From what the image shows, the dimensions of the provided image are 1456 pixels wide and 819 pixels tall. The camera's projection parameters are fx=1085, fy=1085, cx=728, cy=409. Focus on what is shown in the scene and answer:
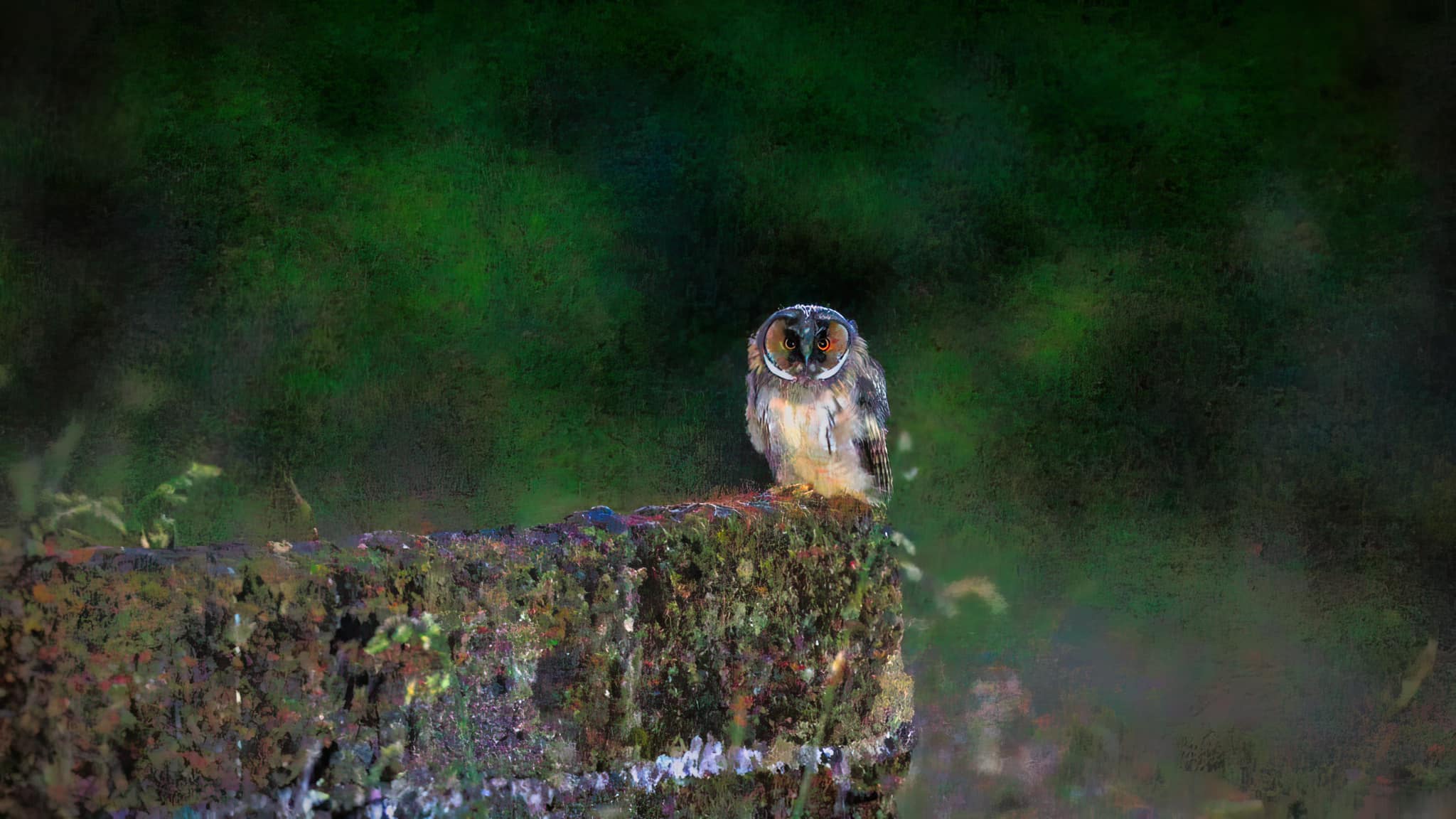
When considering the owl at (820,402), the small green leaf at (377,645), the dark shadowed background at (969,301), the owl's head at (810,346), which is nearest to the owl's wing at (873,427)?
the owl at (820,402)

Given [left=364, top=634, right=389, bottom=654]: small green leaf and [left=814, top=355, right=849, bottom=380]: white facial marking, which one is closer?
[left=364, top=634, right=389, bottom=654]: small green leaf

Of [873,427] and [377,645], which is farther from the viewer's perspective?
[873,427]

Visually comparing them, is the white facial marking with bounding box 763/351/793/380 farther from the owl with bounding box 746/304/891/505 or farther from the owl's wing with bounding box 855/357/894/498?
the owl's wing with bounding box 855/357/894/498

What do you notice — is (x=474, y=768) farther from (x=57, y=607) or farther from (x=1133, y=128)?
(x=1133, y=128)

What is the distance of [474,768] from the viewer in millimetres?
1326

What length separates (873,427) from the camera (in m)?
3.45

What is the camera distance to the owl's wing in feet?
11.3

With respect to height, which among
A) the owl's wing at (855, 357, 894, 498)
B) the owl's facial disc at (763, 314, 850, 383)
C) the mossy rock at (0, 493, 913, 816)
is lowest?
the mossy rock at (0, 493, 913, 816)

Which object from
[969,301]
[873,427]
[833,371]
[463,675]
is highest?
[969,301]

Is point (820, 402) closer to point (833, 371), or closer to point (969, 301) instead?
point (833, 371)

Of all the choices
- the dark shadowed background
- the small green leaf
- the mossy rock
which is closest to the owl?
the dark shadowed background

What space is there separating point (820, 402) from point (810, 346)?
185 millimetres

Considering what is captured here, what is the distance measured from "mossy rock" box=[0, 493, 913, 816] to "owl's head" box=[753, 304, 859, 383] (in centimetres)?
149

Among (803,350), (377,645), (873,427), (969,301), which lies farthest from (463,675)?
(969,301)
